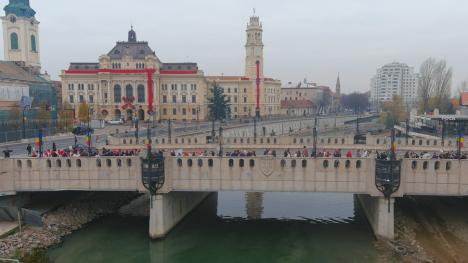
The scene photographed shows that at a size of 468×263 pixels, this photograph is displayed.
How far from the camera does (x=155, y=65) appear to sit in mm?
120438

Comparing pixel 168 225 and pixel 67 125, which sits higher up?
pixel 67 125

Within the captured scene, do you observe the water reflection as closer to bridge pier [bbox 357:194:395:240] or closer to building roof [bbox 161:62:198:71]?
bridge pier [bbox 357:194:395:240]

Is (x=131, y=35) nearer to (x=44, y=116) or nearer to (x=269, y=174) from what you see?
(x=44, y=116)

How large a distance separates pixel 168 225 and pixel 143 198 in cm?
1178

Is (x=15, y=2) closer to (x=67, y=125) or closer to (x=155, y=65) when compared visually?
(x=155, y=65)

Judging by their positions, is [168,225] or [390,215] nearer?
[390,215]

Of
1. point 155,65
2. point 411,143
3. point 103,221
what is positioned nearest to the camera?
point 103,221

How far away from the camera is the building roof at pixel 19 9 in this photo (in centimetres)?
10534

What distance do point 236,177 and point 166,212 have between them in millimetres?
6602

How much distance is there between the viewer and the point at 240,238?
34969mm

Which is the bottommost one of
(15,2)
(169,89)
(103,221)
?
(103,221)

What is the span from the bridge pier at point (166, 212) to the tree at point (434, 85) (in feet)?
278

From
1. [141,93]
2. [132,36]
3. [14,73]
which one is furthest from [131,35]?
[14,73]

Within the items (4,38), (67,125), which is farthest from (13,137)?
(4,38)
